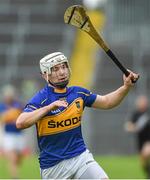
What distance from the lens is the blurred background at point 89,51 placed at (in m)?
28.5

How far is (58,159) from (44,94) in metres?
0.71

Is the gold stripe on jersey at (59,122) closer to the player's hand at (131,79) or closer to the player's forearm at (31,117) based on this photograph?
the player's forearm at (31,117)

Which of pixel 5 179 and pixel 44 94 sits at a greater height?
pixel 44 94

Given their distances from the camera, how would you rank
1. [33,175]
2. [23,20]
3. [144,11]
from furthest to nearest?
1. [23,20]
2. [144,11]
3. [33,175]

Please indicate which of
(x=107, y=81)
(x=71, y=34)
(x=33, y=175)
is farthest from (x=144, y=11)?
(x=33, y=175)

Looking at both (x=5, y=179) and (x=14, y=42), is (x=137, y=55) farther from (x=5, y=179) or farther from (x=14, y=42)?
(x=5, y=179)

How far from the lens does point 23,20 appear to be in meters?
40.9

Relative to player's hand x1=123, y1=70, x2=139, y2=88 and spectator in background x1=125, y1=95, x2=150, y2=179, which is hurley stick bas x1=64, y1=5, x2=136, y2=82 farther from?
spectator in background x1=125, y1=95, x2=150, y2=179

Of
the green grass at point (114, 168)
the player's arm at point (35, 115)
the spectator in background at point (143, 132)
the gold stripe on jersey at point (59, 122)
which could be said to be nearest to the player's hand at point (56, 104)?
the player's arm at point (35, 115)

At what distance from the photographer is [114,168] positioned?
21.5 m

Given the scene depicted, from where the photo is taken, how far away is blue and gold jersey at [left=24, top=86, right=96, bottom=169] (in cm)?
942

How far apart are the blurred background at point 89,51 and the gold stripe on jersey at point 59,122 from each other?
723 inches

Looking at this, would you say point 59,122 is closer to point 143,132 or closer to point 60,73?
point 60,73

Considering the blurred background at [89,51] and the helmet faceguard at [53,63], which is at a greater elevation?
the helmet faceguard at [53,63]
